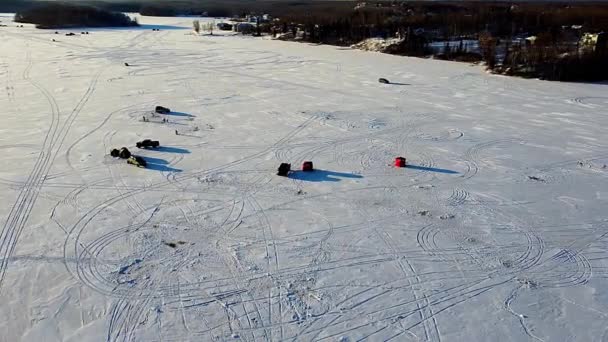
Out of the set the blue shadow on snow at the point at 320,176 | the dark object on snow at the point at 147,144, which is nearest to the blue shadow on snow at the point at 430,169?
the blue shadow on snow at the point at 320,176

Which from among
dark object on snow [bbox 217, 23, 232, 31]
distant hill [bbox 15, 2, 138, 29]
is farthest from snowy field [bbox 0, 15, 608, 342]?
distant hill [bbox 15, 2, 138, 29]

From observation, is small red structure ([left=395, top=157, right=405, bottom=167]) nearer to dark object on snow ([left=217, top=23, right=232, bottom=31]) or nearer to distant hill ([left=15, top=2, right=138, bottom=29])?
dark object on snow ([left=217, top=23, right=232, bottom=31])

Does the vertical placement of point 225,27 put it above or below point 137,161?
above

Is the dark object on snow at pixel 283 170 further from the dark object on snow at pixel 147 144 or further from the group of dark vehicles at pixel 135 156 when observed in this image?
the dark object on snow at pixel 147 144

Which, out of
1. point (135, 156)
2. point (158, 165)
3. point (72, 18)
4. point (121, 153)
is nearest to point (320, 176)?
point (158, 165)

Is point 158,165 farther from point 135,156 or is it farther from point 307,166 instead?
point 307,166

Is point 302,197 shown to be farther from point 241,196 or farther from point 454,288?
point 454,288
